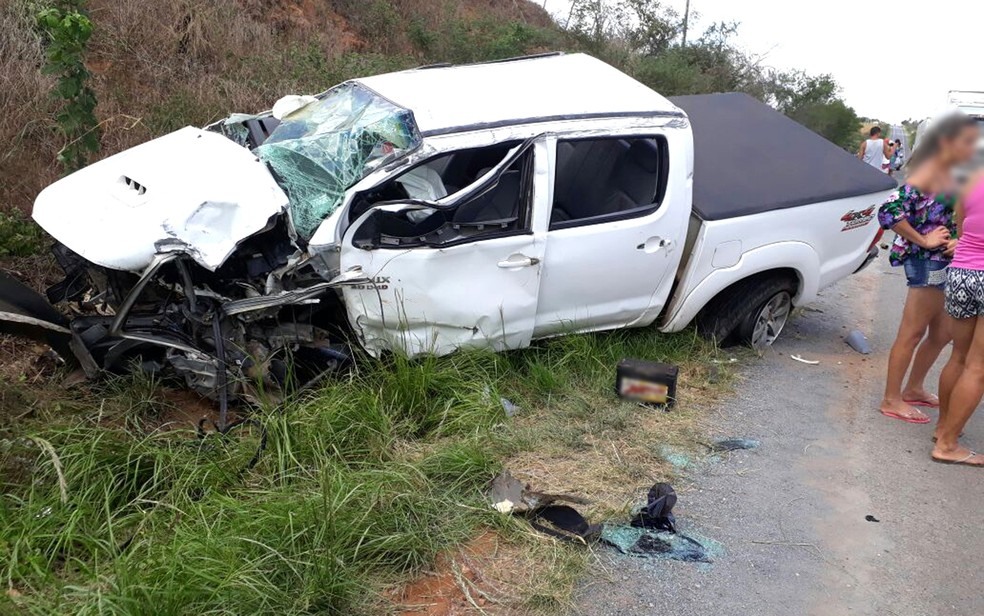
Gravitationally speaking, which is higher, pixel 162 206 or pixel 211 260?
pixel 162 206

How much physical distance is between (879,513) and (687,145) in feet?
8.16

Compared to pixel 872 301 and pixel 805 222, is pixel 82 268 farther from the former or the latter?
pixel 872 301

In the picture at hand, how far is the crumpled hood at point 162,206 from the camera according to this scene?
157 inches

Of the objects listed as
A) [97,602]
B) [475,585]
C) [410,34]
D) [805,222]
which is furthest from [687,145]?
[410,34]

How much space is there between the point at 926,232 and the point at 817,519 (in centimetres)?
193

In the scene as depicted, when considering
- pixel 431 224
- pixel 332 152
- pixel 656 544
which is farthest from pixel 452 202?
pixel 656 544

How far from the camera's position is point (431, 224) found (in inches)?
177

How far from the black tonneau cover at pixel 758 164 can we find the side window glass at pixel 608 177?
1.55 feet

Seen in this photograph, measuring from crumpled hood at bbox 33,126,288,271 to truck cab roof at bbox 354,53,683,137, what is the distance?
1.04 metres

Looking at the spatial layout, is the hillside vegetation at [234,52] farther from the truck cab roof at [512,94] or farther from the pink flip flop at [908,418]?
the pink flip flop at [908,418]

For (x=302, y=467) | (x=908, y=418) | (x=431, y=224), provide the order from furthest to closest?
(x=908, y=418) → (x=431, y=224) → (x=302, y=467)

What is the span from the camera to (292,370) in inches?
172

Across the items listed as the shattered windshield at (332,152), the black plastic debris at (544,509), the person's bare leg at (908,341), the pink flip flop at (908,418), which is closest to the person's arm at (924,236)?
the person's bare leg at (908,341)

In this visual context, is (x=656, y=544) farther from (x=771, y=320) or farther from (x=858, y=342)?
(x=858, y=342)
